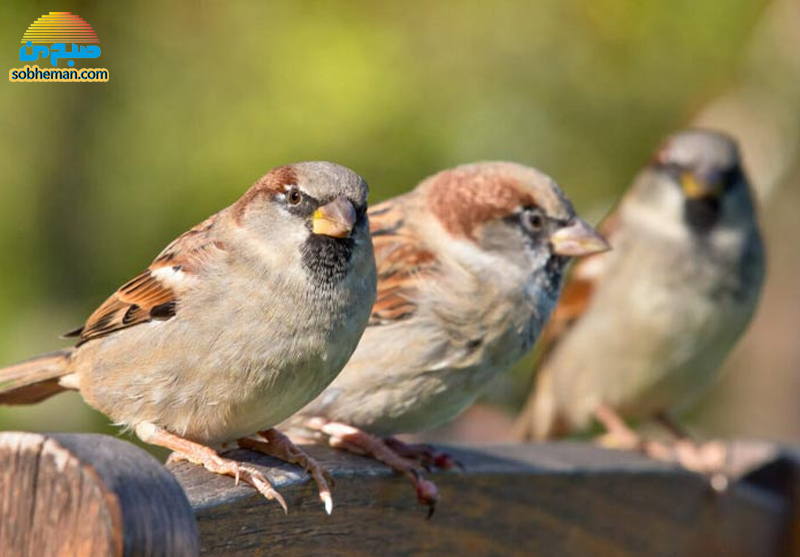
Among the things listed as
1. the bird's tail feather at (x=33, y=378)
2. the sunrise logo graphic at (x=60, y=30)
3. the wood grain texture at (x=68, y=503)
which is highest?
the sunrise logo graphic at (x=60, y=30)

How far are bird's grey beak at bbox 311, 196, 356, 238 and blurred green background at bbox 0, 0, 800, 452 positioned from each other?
2.27m

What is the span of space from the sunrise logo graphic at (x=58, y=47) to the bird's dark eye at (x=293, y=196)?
7.91 feet

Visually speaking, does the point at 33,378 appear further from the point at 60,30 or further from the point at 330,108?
the point at 330,108

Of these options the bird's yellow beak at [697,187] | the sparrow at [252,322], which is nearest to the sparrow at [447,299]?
the sparrow at [252,322]

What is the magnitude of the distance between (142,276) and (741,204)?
2.26m

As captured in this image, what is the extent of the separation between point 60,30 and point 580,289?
1861mm

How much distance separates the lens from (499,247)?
2586 millimetres

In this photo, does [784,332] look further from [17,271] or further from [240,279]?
[240,279]

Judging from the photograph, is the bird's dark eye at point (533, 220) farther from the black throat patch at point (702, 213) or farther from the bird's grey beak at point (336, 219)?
the black throat patch at point (702, 213)

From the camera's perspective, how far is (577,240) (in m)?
2.56

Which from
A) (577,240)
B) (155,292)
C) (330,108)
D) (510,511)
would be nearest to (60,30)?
(330,108)

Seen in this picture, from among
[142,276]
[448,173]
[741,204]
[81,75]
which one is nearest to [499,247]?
[448,173]

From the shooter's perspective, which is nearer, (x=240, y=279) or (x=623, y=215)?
(x=240, y=279)

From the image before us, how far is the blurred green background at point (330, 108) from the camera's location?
479cm
